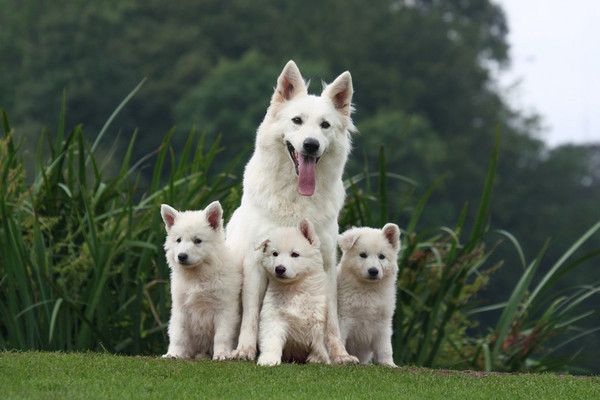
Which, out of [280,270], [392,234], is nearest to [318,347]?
[280,270]

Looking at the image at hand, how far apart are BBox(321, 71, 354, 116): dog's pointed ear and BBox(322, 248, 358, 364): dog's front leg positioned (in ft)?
3.50

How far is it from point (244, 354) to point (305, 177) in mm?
1356

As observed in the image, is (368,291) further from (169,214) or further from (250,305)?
(169,214)

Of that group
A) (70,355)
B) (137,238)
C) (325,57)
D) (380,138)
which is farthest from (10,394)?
(325,57)

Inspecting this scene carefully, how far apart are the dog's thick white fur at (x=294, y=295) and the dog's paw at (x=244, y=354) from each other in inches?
3.4

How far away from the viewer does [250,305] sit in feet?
36.7

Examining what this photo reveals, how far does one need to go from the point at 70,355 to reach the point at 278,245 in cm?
164

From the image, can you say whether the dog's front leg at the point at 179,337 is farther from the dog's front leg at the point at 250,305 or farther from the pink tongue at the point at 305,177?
the pink tongue at the point at 305,177

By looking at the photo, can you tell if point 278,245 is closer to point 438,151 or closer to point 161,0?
point 438,151

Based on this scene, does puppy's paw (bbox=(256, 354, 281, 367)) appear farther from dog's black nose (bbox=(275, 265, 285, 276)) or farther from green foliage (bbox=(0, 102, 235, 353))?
green foliage (bbox=(0, 102, 235, 353))

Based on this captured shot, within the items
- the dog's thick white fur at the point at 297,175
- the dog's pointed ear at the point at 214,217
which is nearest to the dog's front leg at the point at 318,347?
the dog's thick white fur at the point at 297,175

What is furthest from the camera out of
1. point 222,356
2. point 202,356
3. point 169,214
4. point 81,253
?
point 81,253

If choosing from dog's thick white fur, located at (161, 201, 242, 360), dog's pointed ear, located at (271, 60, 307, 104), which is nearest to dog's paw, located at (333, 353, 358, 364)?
dog's thick white fur, located at (161, 201, 242, 360)

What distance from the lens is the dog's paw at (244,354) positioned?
1105cm
